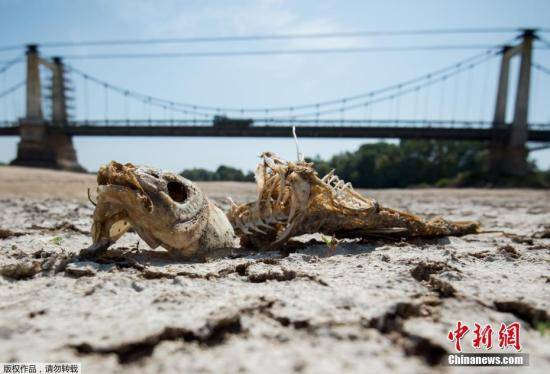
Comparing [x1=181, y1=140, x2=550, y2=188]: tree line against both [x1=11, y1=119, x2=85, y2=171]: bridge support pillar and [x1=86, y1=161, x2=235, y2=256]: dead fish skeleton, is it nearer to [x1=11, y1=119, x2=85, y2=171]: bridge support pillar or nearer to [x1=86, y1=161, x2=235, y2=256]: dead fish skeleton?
[x1=11, y1=119, x2=85, y2=171]: bridge support pillar

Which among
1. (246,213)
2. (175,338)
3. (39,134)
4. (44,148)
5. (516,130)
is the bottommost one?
(175,338)

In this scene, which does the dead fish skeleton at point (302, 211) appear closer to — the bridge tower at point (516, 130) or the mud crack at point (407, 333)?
the mud crack at point (407, 333)

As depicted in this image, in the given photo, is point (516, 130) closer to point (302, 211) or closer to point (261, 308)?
point (302, 211)

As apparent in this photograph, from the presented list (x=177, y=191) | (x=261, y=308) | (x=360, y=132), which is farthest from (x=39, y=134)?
(x=261, y=308)

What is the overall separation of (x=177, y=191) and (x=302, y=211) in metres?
0.98

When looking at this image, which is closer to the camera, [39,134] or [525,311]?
[525,311]

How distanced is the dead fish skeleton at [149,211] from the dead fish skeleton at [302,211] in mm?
602

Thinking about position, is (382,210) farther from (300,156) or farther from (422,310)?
(422,310)

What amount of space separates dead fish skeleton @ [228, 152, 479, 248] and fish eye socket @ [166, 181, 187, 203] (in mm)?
684

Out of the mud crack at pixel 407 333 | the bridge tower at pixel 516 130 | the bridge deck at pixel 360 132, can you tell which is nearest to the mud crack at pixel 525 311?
the mud crack at pixel 407 333

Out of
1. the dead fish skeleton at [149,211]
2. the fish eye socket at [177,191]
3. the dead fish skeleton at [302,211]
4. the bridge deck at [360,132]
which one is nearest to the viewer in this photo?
the dead fish skeleton at [149,211]

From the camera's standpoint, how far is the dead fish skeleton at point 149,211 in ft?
8.04

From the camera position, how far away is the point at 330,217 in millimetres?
3293

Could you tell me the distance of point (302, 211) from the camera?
10.4 ft
